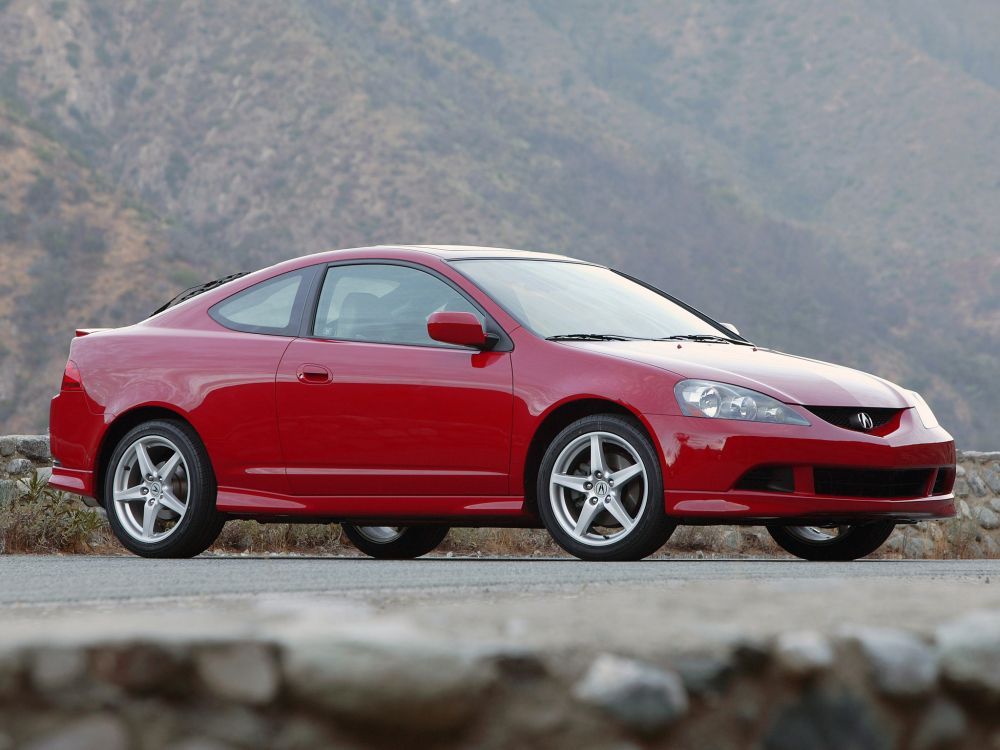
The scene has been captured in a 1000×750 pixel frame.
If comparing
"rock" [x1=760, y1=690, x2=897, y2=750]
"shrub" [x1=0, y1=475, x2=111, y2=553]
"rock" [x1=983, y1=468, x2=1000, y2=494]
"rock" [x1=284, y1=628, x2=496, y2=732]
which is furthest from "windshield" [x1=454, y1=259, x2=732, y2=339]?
"rock" [x1=983, y1=468, x2=1000, y2=494]

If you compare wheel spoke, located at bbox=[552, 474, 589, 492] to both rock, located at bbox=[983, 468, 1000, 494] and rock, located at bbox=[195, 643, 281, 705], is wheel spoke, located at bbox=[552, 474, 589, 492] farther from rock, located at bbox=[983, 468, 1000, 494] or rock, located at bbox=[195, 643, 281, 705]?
rock, located at bbox=[983, 468, 1000, 494]

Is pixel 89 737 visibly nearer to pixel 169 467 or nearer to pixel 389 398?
pixel 389 398

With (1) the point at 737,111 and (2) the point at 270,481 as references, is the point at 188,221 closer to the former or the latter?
(1) the point at 737,111

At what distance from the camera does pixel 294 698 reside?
2.87 metres

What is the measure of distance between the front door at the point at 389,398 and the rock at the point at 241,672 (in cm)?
441

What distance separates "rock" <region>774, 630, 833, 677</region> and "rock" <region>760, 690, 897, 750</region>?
0.04m

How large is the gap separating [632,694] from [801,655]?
370 mm

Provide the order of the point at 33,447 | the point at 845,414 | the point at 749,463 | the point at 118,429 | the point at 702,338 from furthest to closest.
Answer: the point at 33,447
the point at 118,429
the point at 702,338
the point at 845,414
the point at 749,463

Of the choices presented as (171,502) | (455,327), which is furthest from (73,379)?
(455,327)

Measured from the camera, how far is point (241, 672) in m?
2.88

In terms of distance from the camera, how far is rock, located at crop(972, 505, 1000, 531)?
43.8ft

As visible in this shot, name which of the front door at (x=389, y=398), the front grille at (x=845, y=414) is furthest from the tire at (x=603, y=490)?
the front grille at (x=845, y=414)

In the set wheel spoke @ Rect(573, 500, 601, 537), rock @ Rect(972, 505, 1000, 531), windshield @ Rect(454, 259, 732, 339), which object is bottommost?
rock @ Rect(972, 505, 1000, 531)

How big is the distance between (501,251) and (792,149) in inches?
4227
